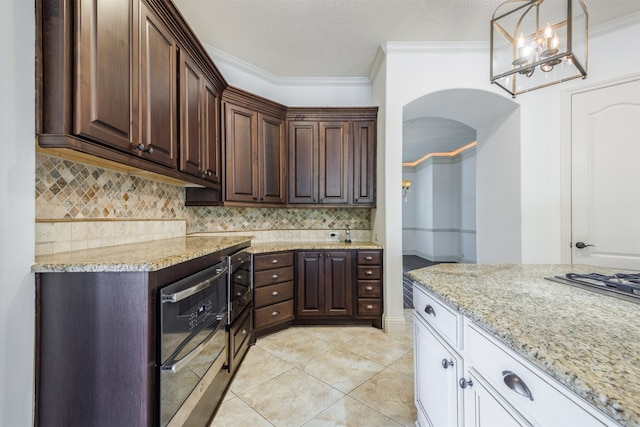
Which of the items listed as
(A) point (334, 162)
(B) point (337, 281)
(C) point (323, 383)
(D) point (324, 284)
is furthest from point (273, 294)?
(A) point (334, 162)

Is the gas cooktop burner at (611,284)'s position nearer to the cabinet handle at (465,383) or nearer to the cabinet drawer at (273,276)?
the cabinet handle at (465,383)

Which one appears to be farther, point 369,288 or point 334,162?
point 334,162

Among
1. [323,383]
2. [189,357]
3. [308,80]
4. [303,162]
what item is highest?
[308,80]

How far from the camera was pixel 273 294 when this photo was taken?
2688 millimetres

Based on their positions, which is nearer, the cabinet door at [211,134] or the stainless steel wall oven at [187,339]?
the stainless steel wall oven at [187,339]

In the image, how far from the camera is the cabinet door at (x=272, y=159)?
2887 mm

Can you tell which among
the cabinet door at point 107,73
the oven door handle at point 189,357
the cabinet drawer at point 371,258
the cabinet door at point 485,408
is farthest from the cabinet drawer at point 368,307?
the cabinet door at point 107,73

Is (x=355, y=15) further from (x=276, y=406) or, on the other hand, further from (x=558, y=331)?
(x=276, y=406)

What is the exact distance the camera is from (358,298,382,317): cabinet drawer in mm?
2848

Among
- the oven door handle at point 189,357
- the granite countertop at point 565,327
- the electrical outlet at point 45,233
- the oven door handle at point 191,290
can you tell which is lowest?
the oven door handle at point 189,357

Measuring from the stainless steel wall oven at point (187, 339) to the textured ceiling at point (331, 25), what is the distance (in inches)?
88.6

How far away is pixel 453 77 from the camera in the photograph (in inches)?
108

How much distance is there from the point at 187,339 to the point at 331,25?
279 centimetres

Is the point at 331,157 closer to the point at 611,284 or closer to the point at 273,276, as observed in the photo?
the point at 273,276
